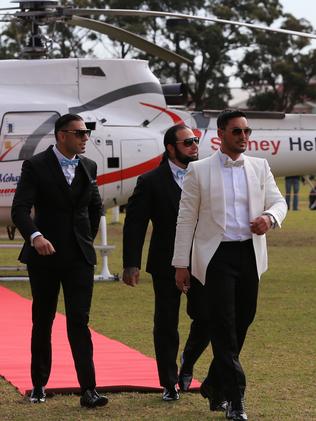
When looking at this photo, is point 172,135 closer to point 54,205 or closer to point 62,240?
point 54,205

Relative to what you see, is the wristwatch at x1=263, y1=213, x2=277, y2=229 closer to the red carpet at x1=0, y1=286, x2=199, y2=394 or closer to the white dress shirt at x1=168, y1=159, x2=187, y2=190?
the white dress shirt at x1=168, y1=159, x2=187, y2=190

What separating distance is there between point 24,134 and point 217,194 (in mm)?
8534

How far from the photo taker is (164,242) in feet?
25.5

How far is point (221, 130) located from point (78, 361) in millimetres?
1687

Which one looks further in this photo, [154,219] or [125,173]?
[125,173]

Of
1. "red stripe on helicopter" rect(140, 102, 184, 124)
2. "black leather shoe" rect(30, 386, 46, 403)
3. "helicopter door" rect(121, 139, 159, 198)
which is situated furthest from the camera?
"red stripe on helicopter" rect(140, 102, 184, 124)

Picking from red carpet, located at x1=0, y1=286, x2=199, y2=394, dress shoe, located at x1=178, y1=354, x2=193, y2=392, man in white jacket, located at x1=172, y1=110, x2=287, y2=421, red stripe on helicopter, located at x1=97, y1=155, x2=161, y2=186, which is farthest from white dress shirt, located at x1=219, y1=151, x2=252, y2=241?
red stripe on helicopter, located at x1=97, y1=155, x2=161, y2=186

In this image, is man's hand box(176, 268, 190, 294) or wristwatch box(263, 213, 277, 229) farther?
man's hand box(176, 268, 190, 294)

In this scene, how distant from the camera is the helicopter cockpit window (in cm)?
1520

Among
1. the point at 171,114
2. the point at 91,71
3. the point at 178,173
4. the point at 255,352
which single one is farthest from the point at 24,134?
the point at 178,173

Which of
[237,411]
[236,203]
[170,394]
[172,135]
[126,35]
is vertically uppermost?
[126,35]

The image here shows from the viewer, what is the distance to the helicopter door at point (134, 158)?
1597 cm

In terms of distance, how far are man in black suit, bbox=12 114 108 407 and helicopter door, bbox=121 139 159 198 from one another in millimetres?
8188

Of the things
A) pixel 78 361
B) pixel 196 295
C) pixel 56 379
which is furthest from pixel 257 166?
pixel 56 379
